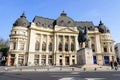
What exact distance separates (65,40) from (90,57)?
31447 mm

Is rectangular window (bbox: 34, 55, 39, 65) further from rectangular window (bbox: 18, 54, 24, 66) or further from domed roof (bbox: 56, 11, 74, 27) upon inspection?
domed roof (bbox: 56, 11, 74, 27)

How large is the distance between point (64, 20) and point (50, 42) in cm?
1288

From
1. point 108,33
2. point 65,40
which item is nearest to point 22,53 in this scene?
point 65,40

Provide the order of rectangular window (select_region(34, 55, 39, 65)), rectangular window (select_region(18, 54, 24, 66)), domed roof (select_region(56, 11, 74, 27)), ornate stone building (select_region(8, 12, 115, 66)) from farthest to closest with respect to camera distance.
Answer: domed roof (select_region(56, 11, 74, 27)), rectangular window (select_region(34, 55, 39, 65)), ornate stone building (select_region(8, 12, 115, 66)), rectangular window (select_region(18, 54, 24, 66))

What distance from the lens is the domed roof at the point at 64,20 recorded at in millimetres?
60528

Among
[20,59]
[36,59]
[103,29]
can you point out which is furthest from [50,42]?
[103,29]

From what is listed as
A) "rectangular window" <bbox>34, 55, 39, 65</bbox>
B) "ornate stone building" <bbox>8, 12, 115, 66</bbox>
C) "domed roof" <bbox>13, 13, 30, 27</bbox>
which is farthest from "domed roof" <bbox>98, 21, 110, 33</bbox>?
"domed roof" <bbox>13, 13, 30, 27</bbox>

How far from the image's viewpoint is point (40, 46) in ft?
178

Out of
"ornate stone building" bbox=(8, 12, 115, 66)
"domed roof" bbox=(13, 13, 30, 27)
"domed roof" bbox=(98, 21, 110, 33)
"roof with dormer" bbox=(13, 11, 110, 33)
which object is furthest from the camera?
"domed roof" bbox=(98, 21, 110, 33)

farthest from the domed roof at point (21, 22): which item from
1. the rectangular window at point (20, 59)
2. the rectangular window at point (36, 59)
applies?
the rectangular window at point (36, 59)

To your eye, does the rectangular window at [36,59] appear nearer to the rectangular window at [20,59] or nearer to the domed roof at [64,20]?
the rectangular window at [20,59]

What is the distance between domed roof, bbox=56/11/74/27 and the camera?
199 ft

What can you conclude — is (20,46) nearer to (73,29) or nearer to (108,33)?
(73,29)

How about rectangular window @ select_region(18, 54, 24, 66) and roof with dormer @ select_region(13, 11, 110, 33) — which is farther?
roof with dormer @ select_region(13, 11, 110, 33)
